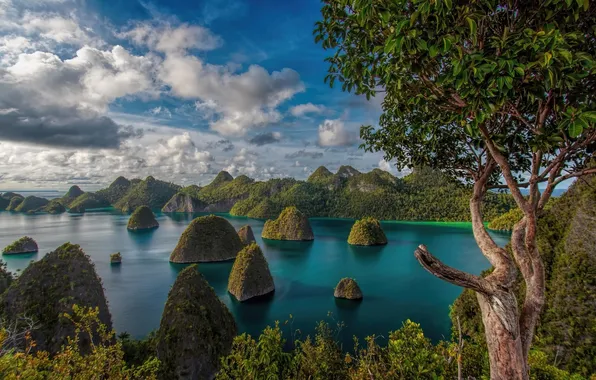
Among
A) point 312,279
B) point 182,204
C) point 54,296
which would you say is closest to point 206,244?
point 312,279

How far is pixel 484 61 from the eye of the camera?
11.5 ft

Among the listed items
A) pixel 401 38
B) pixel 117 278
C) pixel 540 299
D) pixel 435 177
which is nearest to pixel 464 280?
pixel 540 299

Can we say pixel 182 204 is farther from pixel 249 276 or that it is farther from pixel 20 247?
pixel 249 276

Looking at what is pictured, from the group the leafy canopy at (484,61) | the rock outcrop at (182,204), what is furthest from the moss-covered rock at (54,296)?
the rock outcrop at (182,204)

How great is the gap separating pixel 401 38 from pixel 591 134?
401 centimetres

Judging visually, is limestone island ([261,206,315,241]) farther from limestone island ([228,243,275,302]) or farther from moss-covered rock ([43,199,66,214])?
moss-covered rock ([43,199,66,214])

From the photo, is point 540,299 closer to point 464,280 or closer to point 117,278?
point 464,280

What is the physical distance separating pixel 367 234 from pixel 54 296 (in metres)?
61.6

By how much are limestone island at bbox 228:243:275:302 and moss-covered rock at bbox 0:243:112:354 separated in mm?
15290

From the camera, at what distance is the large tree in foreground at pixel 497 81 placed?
11.0 ft

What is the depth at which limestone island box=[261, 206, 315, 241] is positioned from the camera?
7912 cm

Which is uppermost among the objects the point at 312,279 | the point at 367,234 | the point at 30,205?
the point at 367,234

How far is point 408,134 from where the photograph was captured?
7.52 meters

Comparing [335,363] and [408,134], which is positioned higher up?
[408,134]
